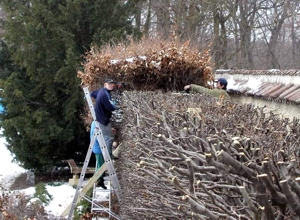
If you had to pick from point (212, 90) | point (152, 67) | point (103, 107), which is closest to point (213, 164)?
point (103, 107)

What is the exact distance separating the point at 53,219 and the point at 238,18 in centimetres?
1919

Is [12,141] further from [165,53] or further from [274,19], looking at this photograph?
[274,19]

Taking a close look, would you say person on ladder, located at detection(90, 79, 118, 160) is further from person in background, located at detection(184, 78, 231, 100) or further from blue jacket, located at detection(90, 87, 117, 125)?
person in background, located at detection(184, 78, 231, 100)

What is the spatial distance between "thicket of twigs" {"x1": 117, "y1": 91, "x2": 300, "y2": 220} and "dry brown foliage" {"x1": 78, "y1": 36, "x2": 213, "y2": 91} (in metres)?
4.89

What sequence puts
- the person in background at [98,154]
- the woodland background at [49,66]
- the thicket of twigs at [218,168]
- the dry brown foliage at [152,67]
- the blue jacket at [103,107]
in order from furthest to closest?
the woodland background at [49,66] < the dry brown foliage at [152,67] < the person in background at [98,154] < the blue jacket at [103,107] < the thicket of twigs at [218,168]

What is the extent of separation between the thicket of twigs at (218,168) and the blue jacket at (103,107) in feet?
9.63

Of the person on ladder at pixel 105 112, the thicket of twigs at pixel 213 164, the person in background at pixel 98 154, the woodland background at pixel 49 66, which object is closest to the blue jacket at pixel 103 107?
the person on ladder at pixel 105 112

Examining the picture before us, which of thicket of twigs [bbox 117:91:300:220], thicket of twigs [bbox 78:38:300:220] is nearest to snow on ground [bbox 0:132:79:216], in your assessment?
thicket of twigs [bbox 78:38:300:220]

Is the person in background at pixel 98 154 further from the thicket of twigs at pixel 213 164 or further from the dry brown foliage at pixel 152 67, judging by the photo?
the thicket of twigs at pixel 213 164

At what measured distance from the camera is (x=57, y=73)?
13.0m

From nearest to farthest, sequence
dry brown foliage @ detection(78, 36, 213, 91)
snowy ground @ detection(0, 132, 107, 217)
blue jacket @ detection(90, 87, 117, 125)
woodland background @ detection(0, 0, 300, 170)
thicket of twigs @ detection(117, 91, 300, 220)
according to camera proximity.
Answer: thicket of twigs @ detection(117, 91, 300, 220)
blue jacket @ detection(90, 87, 117, 125)
dry brown foliage @ detection(78, 36, 213, 91)
snowy ground @ detection(0, 132, 107, 217)
woodland background @ detection(0, 0, 300, 170)

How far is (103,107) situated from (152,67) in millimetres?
2107

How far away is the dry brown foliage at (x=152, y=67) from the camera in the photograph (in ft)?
Result: 31.6

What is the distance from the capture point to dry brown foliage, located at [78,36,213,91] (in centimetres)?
962
